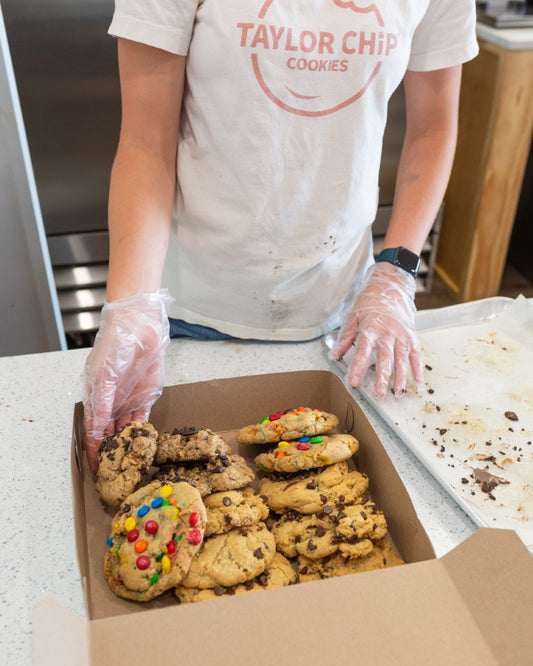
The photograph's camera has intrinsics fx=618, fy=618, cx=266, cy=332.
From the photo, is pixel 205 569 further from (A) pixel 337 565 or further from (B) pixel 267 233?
(B) pixel 267 233

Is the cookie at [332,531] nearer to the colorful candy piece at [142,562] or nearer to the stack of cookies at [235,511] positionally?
the stack of cookies at [235,511]

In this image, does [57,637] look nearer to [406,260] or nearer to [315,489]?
[315,489]

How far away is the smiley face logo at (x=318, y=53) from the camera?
96 centimetres

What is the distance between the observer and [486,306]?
49.3 inches

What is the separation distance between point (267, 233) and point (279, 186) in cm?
9

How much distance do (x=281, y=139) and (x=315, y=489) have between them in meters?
0.58

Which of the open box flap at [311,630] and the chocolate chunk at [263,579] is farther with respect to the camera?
the chocolate chunk at [263,579]

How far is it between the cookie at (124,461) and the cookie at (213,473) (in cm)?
4

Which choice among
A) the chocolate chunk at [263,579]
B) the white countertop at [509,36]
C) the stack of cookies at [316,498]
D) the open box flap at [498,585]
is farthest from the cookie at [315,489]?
the white countertop at [509,36]

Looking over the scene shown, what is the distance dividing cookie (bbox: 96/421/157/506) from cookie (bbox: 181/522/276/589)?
0.13 metres

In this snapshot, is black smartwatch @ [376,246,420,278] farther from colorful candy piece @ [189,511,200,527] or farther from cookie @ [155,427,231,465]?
colorful candy piece @ [189,511,200,527]

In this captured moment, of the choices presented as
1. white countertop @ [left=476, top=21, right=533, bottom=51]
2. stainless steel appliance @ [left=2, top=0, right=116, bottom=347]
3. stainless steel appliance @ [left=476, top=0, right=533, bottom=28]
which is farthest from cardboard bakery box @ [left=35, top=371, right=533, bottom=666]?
stainless steel appliance @ [left=476, top=0, right=533, bottom=28]

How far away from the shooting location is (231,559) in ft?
2.52

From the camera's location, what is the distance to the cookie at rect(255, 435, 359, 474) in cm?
87
